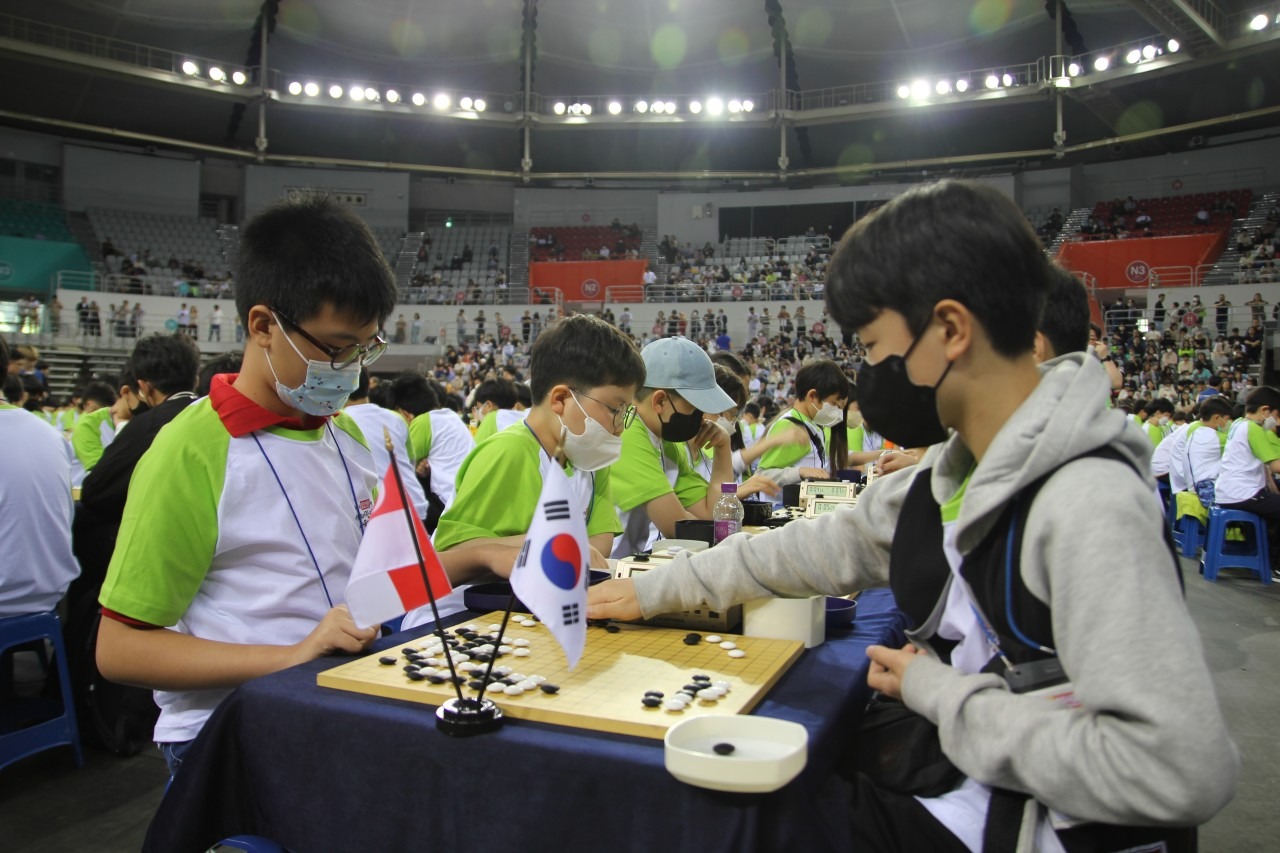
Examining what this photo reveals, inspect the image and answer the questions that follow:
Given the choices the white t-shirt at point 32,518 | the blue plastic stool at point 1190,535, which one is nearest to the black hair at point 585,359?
the white t-shirt at point 32,518

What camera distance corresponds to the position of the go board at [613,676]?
136 cm

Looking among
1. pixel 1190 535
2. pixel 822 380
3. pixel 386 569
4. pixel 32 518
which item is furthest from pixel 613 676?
pixel 1190 535

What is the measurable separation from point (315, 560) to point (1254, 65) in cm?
2921

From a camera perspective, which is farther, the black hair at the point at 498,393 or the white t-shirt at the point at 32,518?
the black hair at the point at 498,393

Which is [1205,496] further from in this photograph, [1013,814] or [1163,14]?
[1163,14]

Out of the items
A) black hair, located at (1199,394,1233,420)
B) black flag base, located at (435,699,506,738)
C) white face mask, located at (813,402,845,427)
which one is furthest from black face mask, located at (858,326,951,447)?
black hair, located at (1199,394,1233,420)

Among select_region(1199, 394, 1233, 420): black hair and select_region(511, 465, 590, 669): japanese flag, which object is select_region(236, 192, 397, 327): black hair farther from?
select_region(1199, 394, 1233, 420): black hair

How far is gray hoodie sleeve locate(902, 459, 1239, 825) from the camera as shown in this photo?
3.35ft

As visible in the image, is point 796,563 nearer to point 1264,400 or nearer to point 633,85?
point 1264,400

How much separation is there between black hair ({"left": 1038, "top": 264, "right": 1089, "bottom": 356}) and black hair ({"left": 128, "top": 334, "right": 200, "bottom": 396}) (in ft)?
13.3

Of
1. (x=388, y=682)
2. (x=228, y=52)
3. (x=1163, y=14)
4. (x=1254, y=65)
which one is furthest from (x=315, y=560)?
(x=228, y=52)

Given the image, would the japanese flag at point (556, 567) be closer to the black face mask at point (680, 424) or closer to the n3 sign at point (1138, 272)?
the black face mask at point (680, 424)

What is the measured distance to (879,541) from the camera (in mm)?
1703

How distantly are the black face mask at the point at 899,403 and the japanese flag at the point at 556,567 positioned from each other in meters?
0.52
